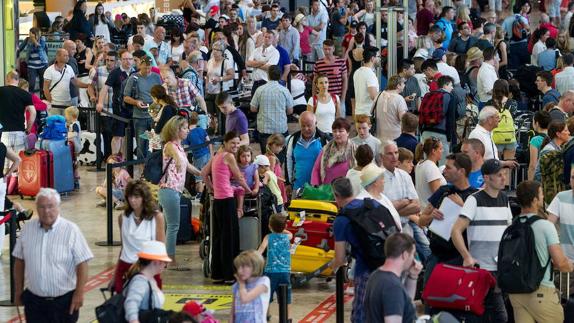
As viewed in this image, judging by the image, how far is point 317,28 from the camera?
30125 mm

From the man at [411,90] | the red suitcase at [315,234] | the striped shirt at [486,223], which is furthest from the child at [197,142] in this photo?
the striped shirt at [486,223]

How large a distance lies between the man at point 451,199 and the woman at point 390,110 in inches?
255

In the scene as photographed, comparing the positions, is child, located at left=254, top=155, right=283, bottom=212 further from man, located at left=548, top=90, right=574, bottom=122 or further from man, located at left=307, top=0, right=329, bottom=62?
man, located at left=307, top=0, right=329, bottom=62

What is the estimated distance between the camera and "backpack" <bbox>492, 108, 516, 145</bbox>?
1834 cm

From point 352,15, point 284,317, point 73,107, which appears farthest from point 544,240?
point 352,15

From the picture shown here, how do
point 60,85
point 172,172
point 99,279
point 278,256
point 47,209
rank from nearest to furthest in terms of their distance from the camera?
point 47,209, point 278,256, point 172,172, point 99,279, point 60,85

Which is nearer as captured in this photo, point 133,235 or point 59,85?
point 133,235

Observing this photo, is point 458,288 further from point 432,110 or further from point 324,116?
point 324,116

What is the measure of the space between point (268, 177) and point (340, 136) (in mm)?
899

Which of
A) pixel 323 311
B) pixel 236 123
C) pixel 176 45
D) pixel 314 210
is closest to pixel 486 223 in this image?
pixel 323 311

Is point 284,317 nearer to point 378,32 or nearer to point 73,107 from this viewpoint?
point 73,107

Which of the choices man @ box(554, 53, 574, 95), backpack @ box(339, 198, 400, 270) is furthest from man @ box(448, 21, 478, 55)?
backpack @ box(339, 198, 400, 270)

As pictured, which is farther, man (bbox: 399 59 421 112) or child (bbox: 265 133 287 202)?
man (bbox: 399 59 421 112)

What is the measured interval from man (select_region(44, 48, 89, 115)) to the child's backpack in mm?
2691
